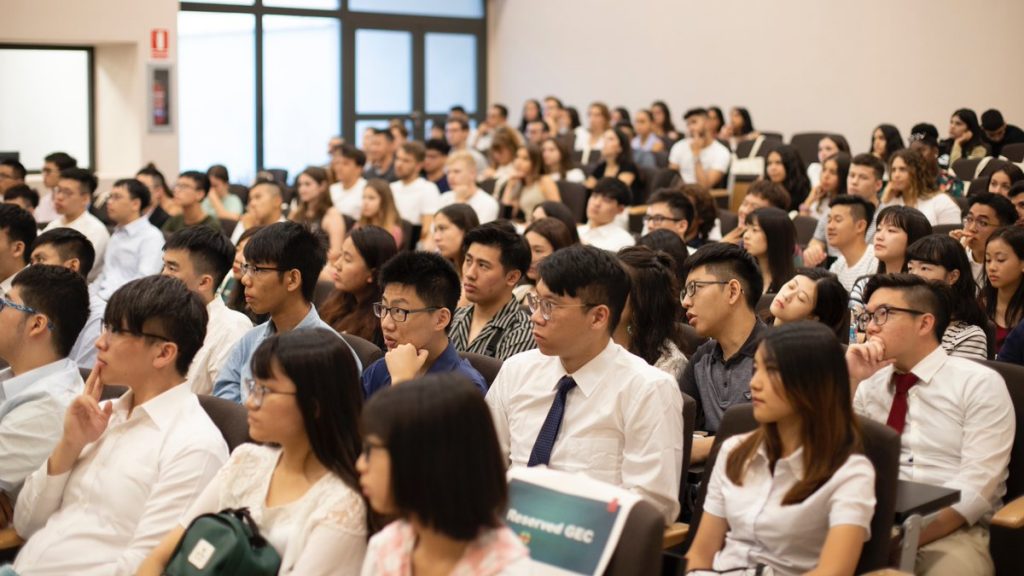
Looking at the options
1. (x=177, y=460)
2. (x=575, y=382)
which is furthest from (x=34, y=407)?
(x=575, y=382)

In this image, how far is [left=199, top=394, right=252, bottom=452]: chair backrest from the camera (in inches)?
118

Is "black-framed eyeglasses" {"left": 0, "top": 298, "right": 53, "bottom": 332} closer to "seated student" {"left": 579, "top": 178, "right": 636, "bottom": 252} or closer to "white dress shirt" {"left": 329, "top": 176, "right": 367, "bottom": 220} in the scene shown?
"seated student" {"left": 579, "top": 178, "right": 636, "bottom": 252}

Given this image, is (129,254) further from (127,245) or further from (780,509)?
(780,509)

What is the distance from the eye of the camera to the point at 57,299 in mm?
3471

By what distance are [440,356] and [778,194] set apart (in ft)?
13.1

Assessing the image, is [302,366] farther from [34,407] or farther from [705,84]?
[705,84]

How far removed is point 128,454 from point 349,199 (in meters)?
6.71

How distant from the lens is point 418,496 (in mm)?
2016

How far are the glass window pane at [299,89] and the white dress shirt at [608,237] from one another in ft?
26.2

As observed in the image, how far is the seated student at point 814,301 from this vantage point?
3.99 m

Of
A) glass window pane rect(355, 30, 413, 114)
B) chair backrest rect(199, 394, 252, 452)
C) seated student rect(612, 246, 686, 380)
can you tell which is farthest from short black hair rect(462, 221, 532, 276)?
glass window pane rect(355, 30, 413, 114)

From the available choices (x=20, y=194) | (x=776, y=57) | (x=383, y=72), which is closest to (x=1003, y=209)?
(x=20, y=194)

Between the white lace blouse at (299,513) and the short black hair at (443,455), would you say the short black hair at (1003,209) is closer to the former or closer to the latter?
the white lace blouse at (299,513)

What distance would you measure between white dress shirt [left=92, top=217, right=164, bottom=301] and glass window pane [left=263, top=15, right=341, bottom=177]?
7.63 meters
